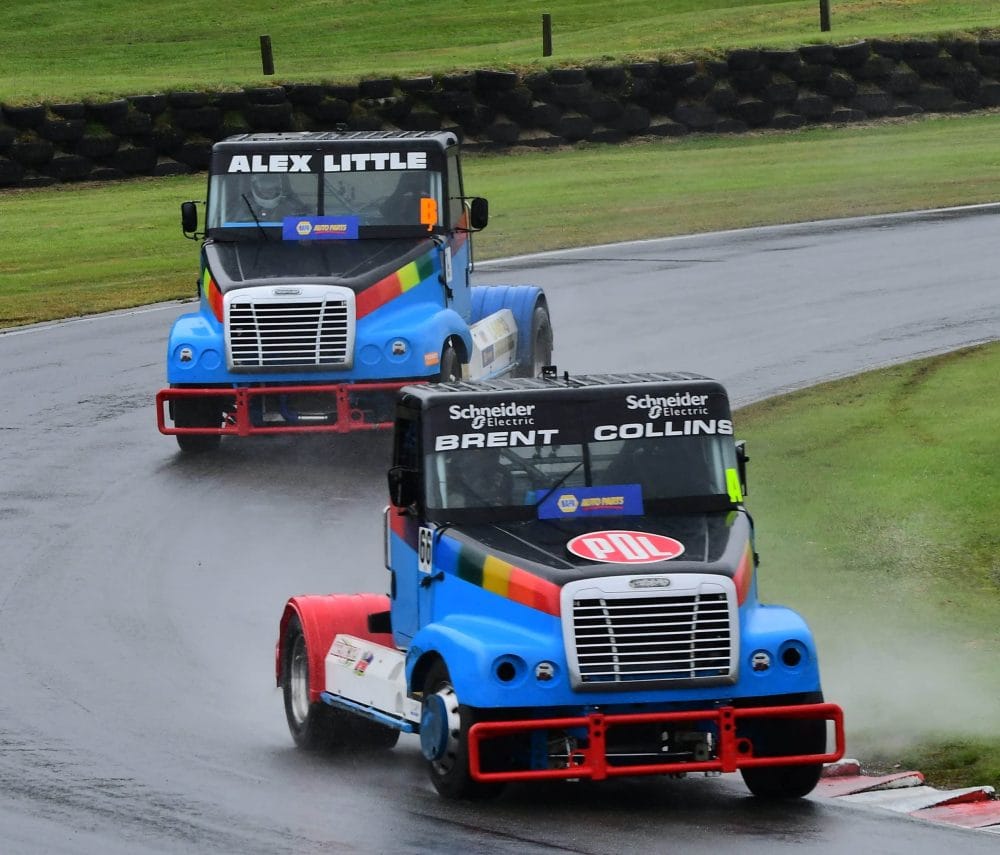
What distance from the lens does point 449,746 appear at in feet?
27.5

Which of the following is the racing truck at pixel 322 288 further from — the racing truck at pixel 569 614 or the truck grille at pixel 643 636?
the truck grille at pixel 643 636

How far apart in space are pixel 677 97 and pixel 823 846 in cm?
2834

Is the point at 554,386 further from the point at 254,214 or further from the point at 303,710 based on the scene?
the point at 254,214

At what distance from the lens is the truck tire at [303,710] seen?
32.1ft

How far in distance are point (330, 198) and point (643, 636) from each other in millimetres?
9410

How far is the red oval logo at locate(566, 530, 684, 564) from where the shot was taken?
28.2 ft

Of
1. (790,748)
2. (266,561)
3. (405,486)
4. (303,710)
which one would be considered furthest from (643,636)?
(266,561)

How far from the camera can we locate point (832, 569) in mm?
12938

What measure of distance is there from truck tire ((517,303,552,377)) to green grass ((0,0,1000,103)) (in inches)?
631

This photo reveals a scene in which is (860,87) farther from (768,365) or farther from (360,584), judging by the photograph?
(360,584)

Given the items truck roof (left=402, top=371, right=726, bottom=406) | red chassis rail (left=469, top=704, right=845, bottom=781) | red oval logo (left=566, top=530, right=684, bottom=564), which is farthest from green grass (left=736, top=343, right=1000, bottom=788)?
truck roof (left=402, top=371, right=726, bottom=406)

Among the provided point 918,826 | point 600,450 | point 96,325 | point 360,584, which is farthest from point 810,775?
point 96,325

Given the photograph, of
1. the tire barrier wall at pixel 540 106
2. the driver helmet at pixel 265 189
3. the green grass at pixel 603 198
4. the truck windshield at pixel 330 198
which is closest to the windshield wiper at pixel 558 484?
the truck windshield at pixel 330 198

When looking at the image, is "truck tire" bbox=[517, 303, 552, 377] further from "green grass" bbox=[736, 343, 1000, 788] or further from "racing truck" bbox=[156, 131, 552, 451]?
"green grass" bbox=[736, 343, 1000, 788]
